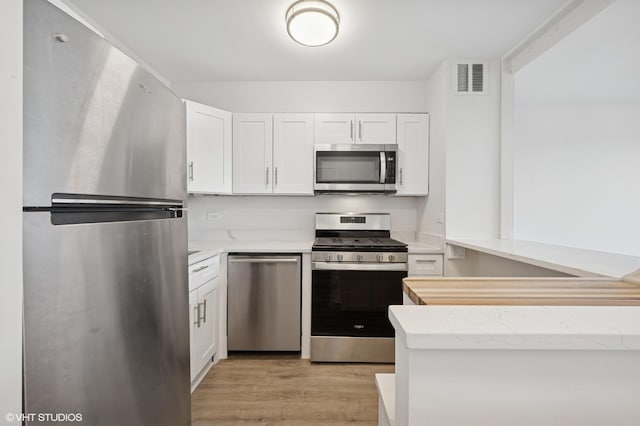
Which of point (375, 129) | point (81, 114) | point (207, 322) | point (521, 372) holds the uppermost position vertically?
point (375, 129)

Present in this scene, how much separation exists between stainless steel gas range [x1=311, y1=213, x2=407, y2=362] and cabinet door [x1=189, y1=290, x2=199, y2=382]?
2.90 feet

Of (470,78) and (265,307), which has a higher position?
(470,78)

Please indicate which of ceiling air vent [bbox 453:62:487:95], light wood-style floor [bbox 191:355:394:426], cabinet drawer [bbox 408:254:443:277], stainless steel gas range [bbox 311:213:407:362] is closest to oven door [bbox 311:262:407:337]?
stainless steel gas range [bbox 311:213:407:362]

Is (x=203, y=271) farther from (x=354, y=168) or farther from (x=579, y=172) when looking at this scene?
(x=579, y=172)

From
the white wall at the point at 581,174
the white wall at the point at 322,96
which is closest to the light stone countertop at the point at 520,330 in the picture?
the white wall at the point at 322,96

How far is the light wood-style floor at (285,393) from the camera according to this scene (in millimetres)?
1762

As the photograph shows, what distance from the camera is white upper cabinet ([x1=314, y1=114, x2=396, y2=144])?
9.11 feet

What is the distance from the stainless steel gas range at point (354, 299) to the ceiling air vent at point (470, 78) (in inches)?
55.7

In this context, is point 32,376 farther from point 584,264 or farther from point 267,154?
point 267,154

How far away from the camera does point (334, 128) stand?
2.79 m

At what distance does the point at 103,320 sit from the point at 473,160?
8.61 ft

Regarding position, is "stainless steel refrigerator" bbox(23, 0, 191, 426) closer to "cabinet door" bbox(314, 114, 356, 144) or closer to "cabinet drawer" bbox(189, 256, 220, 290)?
"cabinet drawer" bbox(189, 256, 220, 290)

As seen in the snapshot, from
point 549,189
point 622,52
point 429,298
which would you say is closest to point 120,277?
point 429,298
